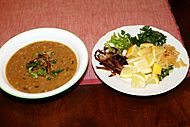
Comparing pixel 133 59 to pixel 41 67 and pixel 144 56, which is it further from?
pixel 41 67

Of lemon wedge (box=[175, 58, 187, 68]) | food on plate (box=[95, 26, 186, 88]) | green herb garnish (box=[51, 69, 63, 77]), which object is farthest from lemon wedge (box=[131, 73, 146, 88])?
green herb garnish (box=[51, 69, 63, 77])

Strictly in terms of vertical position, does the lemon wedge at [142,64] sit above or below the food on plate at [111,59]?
below

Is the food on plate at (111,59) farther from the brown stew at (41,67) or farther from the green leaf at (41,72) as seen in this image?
the green leaf at (41,72)

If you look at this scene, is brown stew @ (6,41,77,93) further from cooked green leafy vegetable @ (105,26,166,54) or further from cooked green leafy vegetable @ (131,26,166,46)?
cooked green leafy vegetable @ (131,26,166,46)

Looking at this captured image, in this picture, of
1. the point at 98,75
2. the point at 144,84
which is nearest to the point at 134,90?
the point at 144,84

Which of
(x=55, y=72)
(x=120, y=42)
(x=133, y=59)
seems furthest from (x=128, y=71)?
(x=55, y=72)

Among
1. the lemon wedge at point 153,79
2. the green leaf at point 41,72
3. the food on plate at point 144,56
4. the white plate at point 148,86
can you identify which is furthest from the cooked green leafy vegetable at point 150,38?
the green leaf at point 41,72

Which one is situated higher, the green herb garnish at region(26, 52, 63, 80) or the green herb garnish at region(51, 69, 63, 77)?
the green herb garnish at region(26, 52, 63, 80)

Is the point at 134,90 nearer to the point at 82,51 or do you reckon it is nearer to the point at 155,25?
the point at 82,51
